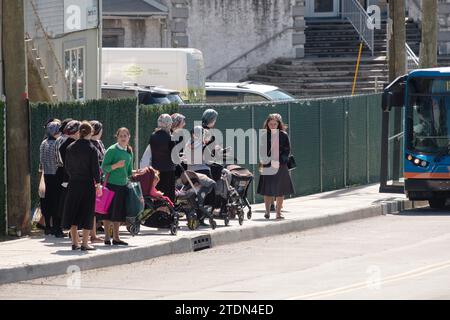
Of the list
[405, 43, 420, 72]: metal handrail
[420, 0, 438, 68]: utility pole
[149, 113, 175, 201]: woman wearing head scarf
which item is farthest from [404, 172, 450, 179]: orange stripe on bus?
[405, 43, 420, 72]: metal handrail

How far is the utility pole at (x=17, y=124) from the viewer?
20.5 meters

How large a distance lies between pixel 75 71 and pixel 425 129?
296 inches

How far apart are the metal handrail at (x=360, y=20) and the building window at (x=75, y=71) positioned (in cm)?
1735

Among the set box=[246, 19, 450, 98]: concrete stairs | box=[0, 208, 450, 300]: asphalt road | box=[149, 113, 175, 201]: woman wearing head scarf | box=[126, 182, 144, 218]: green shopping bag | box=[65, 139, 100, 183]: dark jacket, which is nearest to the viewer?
box=[0, 208, 450, 300]: asphalt road

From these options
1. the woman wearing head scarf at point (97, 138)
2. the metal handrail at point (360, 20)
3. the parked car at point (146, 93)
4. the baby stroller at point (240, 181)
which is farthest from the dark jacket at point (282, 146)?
the metal handrail at point (360, 20)

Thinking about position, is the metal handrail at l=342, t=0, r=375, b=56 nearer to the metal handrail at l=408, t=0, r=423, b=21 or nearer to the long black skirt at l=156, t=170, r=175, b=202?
the metal handrail at l=408, t=0, r=423, b=21

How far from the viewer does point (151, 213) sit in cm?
2100

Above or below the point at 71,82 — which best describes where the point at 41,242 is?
below

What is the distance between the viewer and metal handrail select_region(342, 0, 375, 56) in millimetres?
46594

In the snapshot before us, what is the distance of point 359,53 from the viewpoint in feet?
145

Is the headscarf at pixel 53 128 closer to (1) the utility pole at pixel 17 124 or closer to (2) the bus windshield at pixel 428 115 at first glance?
(1) the utility pole at pixel 17 124

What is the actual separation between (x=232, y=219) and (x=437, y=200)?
601 cm
